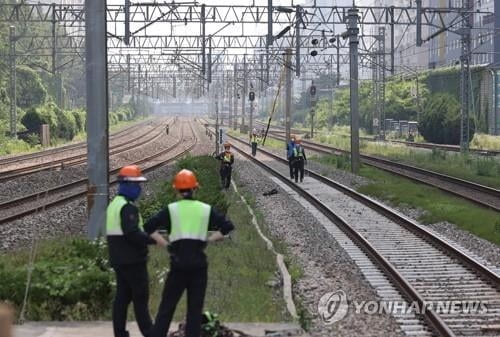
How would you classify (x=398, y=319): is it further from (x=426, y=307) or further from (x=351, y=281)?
(x=351, y=281)

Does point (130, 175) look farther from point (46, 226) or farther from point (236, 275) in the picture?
point (46, 226)

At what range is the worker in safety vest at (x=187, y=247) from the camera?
8172 mm

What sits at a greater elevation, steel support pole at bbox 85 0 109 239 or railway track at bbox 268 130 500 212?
steel support pole at bbox 85 0 109 239

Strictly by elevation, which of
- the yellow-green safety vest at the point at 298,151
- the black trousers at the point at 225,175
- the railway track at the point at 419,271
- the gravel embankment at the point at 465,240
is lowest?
the gravel embankment at the point at 465,240

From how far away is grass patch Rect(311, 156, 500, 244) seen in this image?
19811 mm

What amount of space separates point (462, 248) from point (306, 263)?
3615 mm

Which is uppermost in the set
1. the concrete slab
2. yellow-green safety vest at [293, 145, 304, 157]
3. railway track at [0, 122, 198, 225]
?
yellow-green safety vest at [293, 145, 304, 157]

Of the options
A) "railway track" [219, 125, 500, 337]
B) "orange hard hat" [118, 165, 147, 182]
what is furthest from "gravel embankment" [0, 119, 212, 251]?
"orange hard hat" [118, 165, 147, 182]

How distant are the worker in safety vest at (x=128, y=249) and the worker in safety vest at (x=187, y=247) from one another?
16cm

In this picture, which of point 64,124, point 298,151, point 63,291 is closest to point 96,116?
point 63,291

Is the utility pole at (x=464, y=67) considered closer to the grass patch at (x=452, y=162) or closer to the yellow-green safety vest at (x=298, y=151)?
the grass patch at (x=452, y=162)

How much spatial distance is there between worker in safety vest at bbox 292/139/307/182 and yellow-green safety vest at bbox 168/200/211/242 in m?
23.1

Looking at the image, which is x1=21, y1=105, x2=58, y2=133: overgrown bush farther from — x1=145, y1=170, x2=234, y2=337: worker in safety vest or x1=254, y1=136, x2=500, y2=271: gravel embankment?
x1=145, y1=170, x2=234, y2=337: worker in safety vest

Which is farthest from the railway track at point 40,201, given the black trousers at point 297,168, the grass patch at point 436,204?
the grass patch at point 436,204
